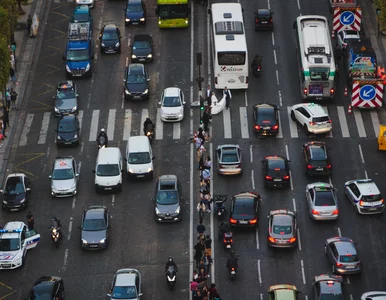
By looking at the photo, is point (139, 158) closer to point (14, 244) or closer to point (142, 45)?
point (14, 244)

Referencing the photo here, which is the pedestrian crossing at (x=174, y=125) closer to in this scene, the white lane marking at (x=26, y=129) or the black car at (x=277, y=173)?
the white lane marking at (x=26, y=129)

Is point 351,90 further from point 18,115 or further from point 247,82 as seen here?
point 18,115

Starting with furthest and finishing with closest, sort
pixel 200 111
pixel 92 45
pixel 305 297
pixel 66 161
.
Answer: pixel 92 45 < pixel 200 111 < pixel 66 161 < pixel 305 297

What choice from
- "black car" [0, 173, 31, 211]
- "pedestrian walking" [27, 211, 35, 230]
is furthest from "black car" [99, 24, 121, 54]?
"pedestrian walking" [27, 211, 35, 230]

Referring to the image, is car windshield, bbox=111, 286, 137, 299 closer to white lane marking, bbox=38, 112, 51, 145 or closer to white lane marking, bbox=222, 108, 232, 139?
white lane marking, bbox=222, 108, 232, 139

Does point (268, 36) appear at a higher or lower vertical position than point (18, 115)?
higher

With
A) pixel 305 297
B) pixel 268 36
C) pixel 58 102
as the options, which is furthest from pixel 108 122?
pixel 305 297
